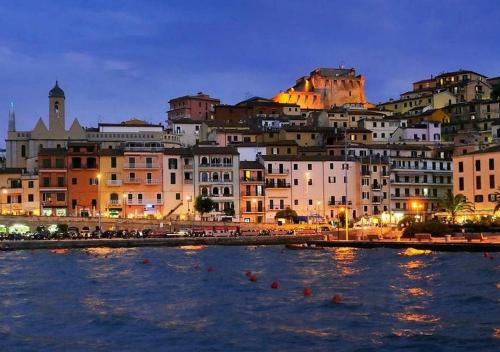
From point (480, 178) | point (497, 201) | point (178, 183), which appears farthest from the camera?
point (178, 183)

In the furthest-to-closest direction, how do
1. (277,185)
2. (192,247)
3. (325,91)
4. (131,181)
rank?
(325,91), (277,185), (131,181), (192,247)

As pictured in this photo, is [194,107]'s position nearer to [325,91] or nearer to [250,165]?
[325,91]

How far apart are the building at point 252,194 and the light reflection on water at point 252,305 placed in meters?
41.7

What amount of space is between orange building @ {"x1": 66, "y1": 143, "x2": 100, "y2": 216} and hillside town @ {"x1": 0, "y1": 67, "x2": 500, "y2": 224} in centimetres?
13

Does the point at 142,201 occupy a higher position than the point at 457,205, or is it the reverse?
the point at 142,201

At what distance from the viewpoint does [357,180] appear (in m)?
114

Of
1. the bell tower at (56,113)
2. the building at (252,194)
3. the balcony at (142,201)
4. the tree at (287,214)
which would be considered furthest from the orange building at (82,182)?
the tree at (287,214)

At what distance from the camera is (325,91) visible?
584 feet

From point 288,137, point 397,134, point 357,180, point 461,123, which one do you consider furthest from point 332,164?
point 461,123

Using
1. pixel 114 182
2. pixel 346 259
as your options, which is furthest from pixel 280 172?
pixel 346 259

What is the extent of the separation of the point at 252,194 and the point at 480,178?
99.0 feet

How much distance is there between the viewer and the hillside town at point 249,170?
107m

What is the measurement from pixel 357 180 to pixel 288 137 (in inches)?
646

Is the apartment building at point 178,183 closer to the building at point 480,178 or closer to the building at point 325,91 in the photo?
the building at point 480,178
